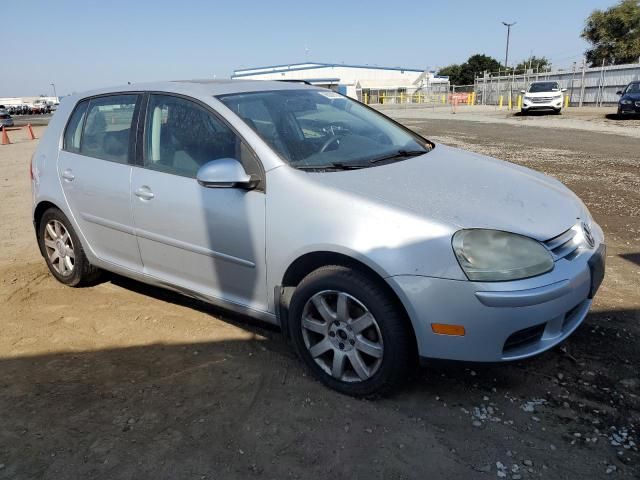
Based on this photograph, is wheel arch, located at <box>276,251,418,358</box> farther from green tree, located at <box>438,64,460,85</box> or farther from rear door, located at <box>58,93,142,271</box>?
green tree, located at <box>438,64,460,85</box>

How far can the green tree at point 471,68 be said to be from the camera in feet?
269

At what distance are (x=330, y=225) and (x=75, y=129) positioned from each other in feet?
8.50

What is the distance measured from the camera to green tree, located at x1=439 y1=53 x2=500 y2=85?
269 ft

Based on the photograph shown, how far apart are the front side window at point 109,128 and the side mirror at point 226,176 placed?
0.97 metres

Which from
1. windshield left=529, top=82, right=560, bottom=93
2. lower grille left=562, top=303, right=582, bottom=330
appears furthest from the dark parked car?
lower grille left=562, top=303, right=582, bottom=330

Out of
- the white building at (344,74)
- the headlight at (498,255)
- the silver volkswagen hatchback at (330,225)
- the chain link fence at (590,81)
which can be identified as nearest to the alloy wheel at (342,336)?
the silver volkswagen hatchback at (330,225)

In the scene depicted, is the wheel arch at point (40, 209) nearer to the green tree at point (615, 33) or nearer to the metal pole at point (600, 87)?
the metal pole at point (600, 87)

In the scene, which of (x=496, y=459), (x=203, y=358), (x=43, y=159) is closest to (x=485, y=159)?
(x=496, y=459)

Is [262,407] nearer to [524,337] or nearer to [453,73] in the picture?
[524,337]

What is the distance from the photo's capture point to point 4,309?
409 centimetres

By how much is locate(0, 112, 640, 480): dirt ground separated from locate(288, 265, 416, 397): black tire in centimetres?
11

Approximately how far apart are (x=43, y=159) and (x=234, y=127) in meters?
2.08

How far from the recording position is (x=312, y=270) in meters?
2.81

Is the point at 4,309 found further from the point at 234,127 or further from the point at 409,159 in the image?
the point at 409,159
